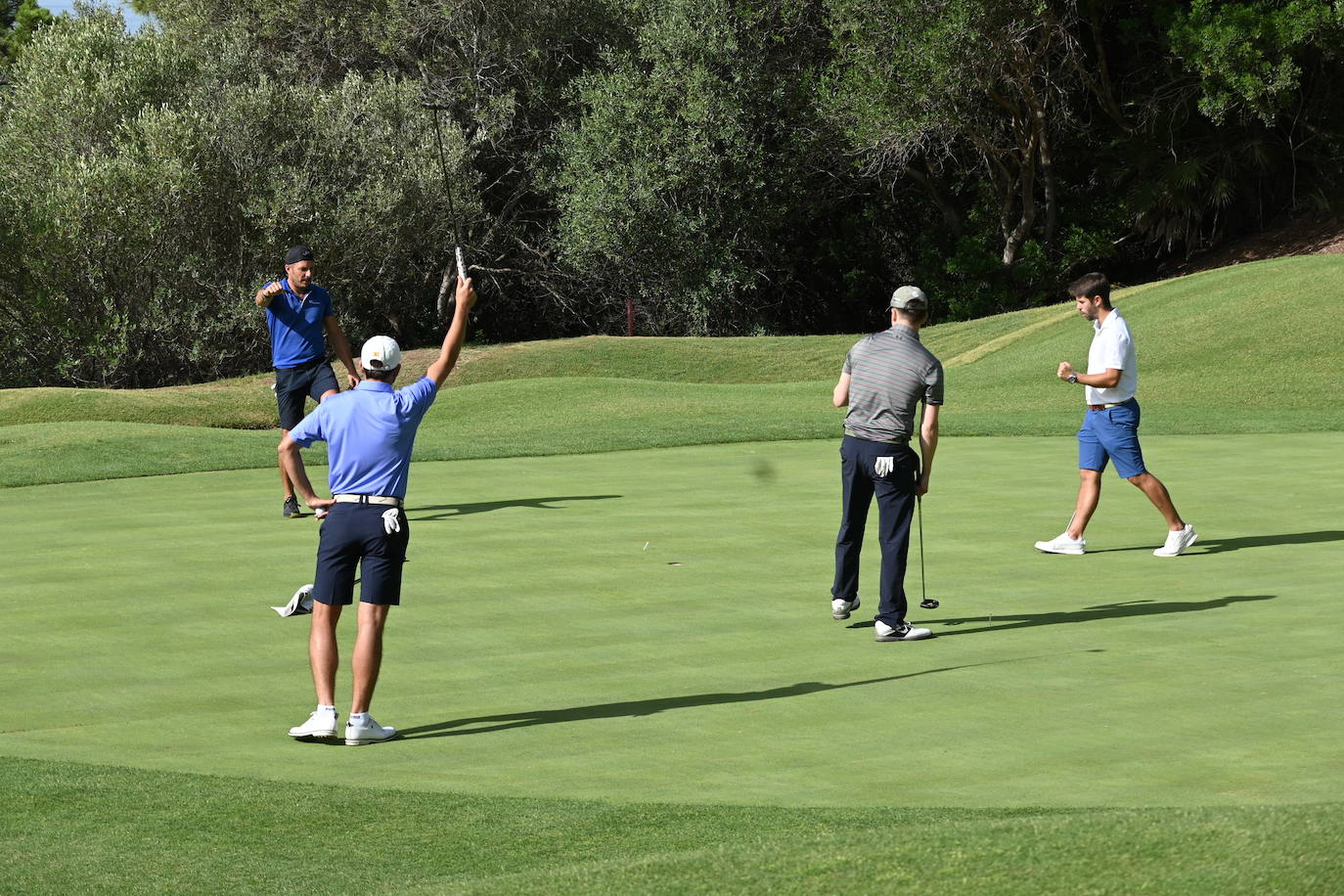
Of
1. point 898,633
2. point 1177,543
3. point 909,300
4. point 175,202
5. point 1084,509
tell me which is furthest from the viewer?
point 175,202

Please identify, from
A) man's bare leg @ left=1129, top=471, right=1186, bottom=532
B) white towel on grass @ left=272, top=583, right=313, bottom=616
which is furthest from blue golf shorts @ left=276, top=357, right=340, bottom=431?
man's bare leg @ left=1129, top=471, right=1186, bottom=532

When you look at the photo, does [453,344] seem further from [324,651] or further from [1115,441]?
[1115,441]

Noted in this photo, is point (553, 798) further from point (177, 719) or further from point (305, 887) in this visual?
point (177, 719)

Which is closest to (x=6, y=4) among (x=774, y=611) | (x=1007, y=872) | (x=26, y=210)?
(x=26, y=210)

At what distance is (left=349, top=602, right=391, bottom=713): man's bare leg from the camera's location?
23.6 ft

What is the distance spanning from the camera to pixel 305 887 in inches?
203

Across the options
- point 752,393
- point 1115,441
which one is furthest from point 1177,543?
point 752,393

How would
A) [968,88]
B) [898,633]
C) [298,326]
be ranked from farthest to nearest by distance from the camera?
[968,88] < [298,326] < [898,633]

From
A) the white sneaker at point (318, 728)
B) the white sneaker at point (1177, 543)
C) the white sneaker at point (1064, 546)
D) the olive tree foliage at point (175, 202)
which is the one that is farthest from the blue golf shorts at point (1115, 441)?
the olive tree foliage at point (175, 202)

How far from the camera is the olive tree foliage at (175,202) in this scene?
39281 millimetres

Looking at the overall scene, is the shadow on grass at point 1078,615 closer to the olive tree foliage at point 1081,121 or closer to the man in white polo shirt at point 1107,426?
the man in white polo shirt at point 1107,426

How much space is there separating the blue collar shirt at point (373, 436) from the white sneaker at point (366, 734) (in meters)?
1.04

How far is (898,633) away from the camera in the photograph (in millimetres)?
9305

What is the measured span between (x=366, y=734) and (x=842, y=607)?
3.61 meters
